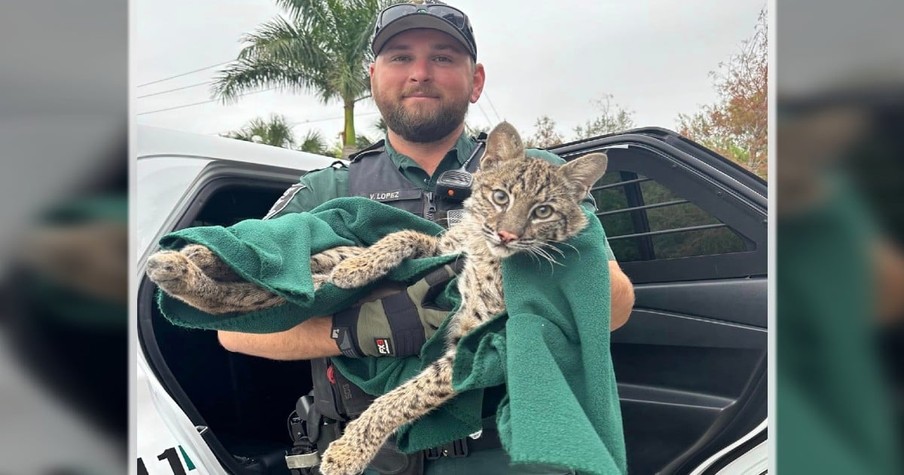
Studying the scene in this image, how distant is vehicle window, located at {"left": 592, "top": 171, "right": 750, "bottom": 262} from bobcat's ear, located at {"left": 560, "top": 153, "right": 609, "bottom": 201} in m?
1.24

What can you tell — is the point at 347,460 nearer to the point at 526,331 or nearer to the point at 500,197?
the point at 526,331

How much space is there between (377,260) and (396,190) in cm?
45

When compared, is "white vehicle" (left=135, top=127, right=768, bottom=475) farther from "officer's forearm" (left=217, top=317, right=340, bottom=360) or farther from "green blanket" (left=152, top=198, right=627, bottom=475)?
"green blanket" (left=152, top=198, right=627, bottom=475)

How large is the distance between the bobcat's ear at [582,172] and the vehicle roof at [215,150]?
129cm

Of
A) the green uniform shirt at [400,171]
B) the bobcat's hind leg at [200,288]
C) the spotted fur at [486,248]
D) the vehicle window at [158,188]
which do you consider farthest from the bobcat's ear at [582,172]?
the vehicle window at [158,188]

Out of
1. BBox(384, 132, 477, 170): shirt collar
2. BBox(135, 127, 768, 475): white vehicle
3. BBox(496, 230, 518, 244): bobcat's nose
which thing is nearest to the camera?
BBox(496, 230, 518, 244): bobcat's nose

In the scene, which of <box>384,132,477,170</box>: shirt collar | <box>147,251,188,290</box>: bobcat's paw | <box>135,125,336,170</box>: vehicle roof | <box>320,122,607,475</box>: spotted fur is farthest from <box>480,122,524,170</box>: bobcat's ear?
<box>135,125,336,170</box>: vehicle roof

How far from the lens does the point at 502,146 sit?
1471 mm

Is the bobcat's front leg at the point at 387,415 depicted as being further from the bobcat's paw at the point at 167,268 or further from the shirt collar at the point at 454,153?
the shirt collar at the point at 454,153

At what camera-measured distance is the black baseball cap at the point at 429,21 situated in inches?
64.9

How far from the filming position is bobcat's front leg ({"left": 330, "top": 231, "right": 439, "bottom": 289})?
1458mm

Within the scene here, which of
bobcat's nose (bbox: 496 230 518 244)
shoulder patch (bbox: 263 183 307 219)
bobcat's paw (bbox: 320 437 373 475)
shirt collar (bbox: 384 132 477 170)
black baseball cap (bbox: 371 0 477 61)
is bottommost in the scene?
bobcat's paw (bbox: 320 437 373 475)

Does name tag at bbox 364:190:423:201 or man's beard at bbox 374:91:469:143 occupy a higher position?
man's beard at bbox 374:91:469:143
